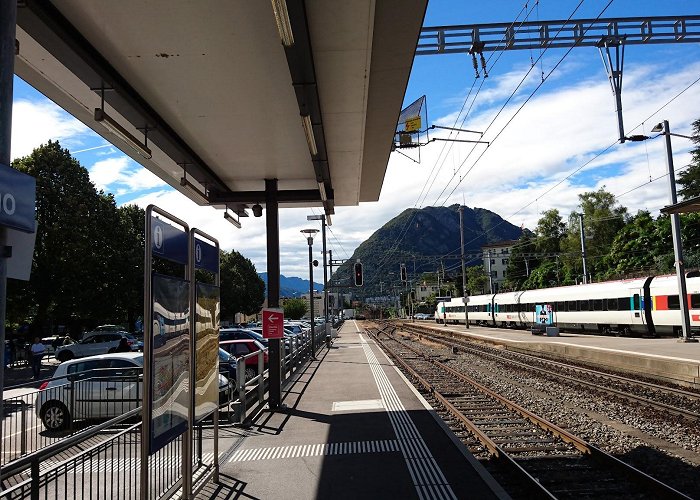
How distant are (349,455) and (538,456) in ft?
9.42

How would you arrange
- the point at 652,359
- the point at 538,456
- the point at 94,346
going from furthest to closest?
the point at 94,346 < the point at 652,359 < the point at 538,456

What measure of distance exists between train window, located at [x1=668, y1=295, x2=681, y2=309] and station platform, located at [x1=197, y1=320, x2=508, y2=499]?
1914 cm

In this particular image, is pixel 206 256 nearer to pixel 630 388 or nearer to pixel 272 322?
pixel 272 322

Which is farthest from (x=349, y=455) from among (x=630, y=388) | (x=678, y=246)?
(x=678, y=246)

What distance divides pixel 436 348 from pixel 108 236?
2431 centimetres

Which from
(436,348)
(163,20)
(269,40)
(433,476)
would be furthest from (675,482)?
(436,348)

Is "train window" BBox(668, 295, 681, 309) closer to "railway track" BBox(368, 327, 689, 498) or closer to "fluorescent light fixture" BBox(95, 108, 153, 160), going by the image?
"railway track" BBox(368, 327, 689, 498)

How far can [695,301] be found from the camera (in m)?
26.2

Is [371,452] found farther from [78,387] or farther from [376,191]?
[376,191]

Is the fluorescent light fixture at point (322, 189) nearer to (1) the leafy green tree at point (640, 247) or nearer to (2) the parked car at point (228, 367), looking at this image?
(2) the parked car at point (228, 367)

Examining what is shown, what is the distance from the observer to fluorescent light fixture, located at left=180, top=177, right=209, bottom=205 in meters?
11.0

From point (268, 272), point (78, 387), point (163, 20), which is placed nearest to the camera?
point (163, 20)

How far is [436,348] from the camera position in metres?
33.0

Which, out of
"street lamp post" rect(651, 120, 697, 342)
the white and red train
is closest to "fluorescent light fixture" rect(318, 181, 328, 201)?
"street lamp post" rect(651, 120, 697, 342)
